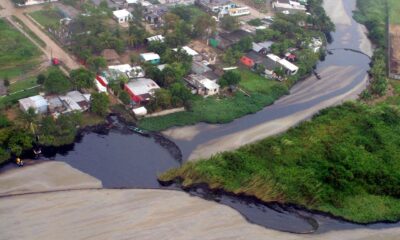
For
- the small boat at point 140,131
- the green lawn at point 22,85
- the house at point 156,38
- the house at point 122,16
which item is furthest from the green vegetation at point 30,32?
the small boat at point 140,131

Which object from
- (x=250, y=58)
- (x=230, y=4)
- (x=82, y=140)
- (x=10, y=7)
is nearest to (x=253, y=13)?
(x=230, y=4)

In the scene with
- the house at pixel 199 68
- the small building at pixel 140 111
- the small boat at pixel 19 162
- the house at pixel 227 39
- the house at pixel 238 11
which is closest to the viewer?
the small boat at pixel 19 162

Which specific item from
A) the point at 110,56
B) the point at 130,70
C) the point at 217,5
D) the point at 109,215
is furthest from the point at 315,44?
the point at 109,215

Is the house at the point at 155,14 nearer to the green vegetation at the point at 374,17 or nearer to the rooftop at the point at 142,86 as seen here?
the rooftop at the point at 142,86

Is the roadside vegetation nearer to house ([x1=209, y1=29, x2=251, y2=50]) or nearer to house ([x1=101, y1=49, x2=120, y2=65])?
house ([x1=209, y1=29, x2=251, y2=50])

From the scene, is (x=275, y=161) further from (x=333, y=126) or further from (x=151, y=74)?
(x=151, y=74)

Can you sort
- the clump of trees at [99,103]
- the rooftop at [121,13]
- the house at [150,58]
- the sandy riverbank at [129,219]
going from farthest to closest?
the rooftop at [121,13] → the house at [150,58] → the clump of trees at [99,103] → the sandy riverbank at [129,219]

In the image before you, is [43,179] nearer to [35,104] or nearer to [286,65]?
[35,104]
